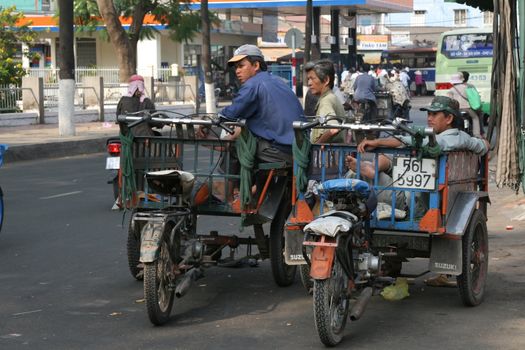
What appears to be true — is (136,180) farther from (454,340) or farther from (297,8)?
(297,8)

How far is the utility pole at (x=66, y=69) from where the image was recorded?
23.2 metres

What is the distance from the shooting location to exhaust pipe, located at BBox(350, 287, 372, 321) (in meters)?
6.27

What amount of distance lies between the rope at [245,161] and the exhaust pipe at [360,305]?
4.08ft

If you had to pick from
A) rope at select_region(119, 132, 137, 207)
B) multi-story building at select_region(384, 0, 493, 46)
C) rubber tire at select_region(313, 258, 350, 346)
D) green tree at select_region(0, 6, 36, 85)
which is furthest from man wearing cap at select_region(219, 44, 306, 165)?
multi-story building at select_region(384, 0, 493, 46)

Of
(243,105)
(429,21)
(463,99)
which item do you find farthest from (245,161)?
(429,21)

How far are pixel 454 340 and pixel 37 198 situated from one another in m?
8.57

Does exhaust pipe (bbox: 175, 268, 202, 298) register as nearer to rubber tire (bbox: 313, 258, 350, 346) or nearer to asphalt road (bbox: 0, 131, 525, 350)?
asphalt road (bbox: 0, 131, 525, 350)

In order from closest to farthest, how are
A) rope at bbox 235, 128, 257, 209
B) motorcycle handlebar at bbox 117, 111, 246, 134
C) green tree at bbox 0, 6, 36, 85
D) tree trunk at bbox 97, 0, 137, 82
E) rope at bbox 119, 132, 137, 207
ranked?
motorcycle handlebar at bbox 117, 111, 246, 134 → rope at bbox 235, 128, 257, 209 → rope at bbox 119, 132, 137, 207 → green tree at bbox 0, 6, 36, 85 → tree trunk at bbox 97, 0, 137, 82

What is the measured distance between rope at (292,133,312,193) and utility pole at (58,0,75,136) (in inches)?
666

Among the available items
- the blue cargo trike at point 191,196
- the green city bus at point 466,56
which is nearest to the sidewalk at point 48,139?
the green city bus at point 466,56

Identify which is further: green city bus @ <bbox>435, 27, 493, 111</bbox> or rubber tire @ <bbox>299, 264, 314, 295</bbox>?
green city bus @ <bbox>435, 27, 493, 111</bbox>

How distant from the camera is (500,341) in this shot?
6.33m

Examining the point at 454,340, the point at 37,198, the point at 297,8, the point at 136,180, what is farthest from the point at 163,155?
the point at 297,8

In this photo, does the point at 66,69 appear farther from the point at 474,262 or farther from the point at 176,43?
the point at 176,43
